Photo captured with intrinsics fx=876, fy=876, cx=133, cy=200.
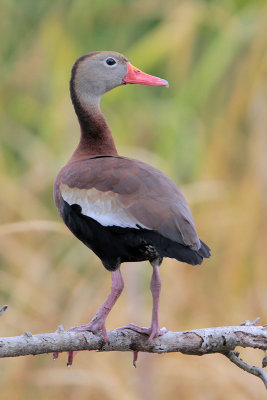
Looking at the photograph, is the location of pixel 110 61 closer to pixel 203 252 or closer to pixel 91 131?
pixel 91 131

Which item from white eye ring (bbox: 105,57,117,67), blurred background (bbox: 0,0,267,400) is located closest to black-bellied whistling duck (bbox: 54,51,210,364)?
white eye ring (bbox: 105,57,117,67)

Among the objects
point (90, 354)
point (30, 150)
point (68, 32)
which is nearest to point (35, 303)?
point (90, 354)

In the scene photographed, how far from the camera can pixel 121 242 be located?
3549 millimetres

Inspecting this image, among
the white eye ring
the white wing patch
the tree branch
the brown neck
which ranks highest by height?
Result: the white eye ring

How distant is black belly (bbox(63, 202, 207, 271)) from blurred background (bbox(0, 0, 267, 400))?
0.96 m

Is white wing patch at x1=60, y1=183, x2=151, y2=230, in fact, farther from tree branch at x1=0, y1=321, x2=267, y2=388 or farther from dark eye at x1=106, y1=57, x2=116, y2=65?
dark eye at x1=106, y1=57, x2=116, y2=65

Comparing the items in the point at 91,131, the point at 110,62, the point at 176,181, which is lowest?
the point at 91,131

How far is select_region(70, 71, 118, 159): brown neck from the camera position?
4123 millimetres

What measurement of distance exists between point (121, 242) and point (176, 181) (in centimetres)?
335

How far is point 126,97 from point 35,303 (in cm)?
265

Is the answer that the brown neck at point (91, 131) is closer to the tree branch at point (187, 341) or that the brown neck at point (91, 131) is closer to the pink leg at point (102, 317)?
the pink leg at point (102, 317)

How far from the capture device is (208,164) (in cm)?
676

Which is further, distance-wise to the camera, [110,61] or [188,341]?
[110,61]

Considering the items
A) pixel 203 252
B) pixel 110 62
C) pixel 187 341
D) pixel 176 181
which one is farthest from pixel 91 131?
pixel 176 181
